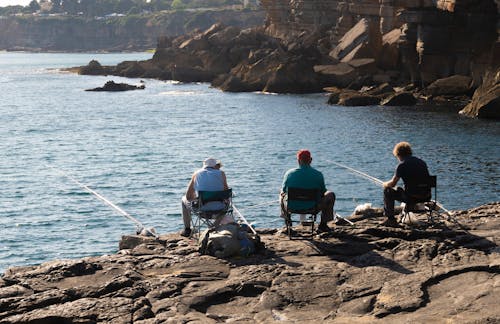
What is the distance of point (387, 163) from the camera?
33.8 metres

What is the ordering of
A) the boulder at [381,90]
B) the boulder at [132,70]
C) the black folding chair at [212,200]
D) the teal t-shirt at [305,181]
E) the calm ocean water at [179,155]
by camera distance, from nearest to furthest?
the teal t-shirt at [305,181]
the black folding chair at [212,200]
the calm ocean water at [179,155]
the boulder at [381,90]
the boulder at [132,70]

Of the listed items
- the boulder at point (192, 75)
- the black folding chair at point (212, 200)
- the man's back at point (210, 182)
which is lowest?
the boulder at point (192, 75)

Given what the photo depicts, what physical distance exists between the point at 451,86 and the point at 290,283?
48385 mm

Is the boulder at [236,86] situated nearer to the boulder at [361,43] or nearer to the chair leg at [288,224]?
the boulder at [361,43]

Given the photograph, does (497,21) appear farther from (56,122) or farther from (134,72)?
(134,72)

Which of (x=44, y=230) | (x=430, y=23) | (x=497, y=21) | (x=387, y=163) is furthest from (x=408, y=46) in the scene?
(x=44, y=230)

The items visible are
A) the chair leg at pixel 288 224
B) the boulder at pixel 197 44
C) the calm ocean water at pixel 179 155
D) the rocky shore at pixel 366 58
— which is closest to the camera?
the chair leg at pixel 288 224

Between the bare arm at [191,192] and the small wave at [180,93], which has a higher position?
the bare arm at [191,192]

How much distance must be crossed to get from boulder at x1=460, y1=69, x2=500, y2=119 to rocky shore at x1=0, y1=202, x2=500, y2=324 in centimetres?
3431

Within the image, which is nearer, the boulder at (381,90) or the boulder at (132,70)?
the boulder at (381,90)

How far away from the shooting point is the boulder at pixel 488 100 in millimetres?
45250

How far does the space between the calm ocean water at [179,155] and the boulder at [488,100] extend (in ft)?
3.46

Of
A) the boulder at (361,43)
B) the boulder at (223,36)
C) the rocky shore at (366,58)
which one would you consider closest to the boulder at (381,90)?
the rocky shore at (366,58)

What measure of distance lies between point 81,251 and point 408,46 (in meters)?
44.4
